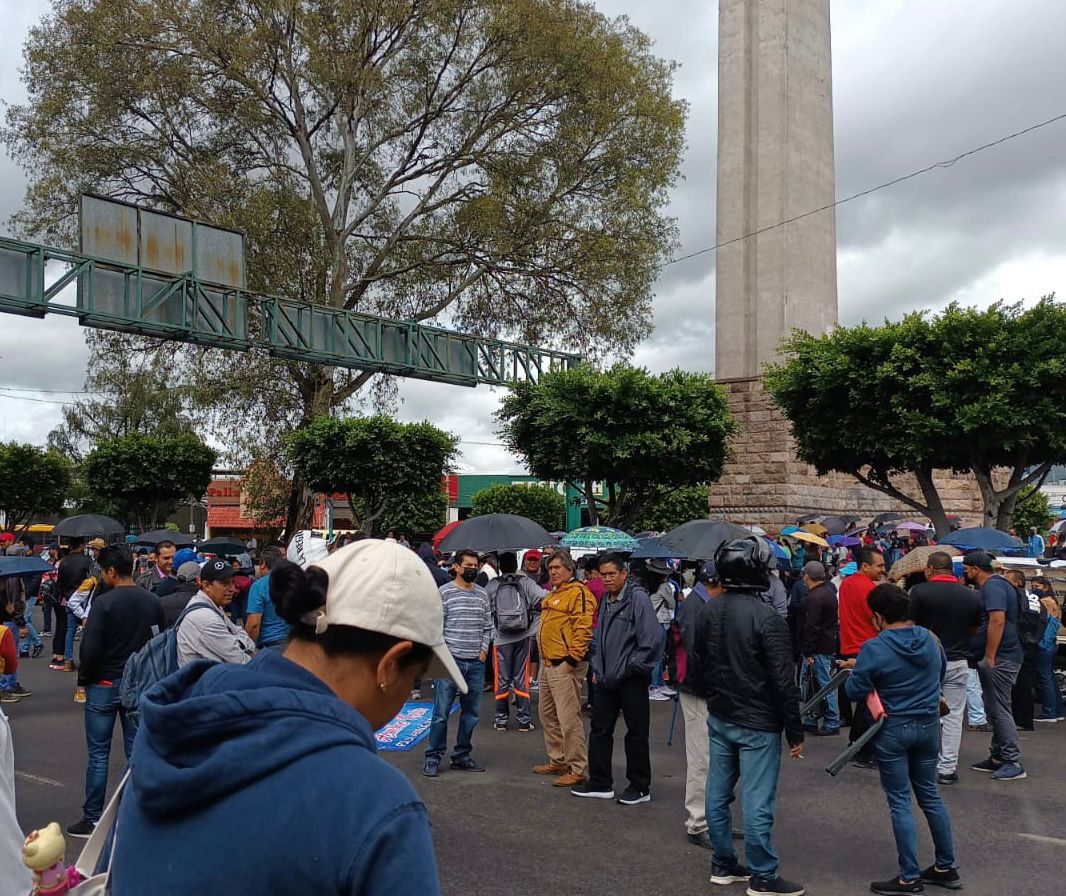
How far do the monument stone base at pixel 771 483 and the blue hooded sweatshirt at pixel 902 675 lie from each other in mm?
19178

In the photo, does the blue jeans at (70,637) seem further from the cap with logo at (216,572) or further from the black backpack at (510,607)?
the cap with logo at (216,572)

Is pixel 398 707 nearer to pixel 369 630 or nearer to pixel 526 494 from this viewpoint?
pixel 369 630

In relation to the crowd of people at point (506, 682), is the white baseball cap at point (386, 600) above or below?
above

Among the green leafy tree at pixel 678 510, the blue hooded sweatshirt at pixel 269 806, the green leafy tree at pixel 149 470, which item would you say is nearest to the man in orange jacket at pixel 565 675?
the blue hooded sweatshirt at pixel 269 806

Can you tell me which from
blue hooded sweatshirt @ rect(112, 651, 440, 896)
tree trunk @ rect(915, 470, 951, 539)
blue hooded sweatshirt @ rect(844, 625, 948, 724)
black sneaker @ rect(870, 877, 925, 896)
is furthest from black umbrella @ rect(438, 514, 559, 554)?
tree trunk @ rect(915, 470, 951, 539)

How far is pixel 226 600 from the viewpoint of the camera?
6035 mm

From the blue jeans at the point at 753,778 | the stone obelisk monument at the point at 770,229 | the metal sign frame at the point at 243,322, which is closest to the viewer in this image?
the blue jeans at the point at 753,778

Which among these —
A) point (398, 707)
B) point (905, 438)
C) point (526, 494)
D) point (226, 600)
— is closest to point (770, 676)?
point (226, 600)

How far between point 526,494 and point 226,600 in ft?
153

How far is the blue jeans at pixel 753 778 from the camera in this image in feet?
16.8

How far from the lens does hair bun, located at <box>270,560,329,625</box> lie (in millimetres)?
1654

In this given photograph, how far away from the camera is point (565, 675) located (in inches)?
303

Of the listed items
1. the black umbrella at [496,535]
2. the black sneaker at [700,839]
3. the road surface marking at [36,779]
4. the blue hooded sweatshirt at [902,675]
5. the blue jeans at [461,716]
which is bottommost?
the road surface marking at [36,779]

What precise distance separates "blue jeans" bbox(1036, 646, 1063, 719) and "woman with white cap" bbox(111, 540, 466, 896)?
10530mm
